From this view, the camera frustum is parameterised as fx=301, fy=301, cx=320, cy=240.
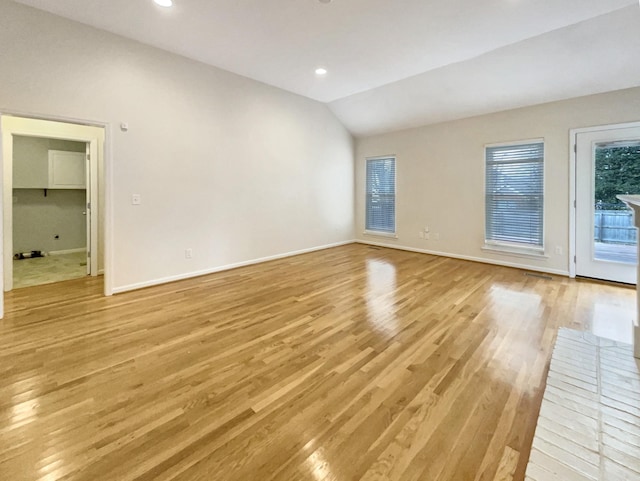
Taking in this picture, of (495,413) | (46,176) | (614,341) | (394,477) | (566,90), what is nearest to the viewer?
(394,477)

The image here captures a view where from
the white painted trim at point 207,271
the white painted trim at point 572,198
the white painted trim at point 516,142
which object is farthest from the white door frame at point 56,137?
the white painted trim at point 572,198

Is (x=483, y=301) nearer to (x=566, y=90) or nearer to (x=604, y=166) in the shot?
(x=604, y=166)

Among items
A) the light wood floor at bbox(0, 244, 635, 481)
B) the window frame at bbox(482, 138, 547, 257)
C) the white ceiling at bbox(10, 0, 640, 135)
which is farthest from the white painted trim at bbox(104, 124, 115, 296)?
the window frame at bbox(482, 138, 547, 257)

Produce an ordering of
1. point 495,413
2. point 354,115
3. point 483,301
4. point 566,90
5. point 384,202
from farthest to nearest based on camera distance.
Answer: point 384,202 → point 354,115 → point 566,90 → point 483,301 → point 495,413

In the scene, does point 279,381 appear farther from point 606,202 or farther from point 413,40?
point 606,202

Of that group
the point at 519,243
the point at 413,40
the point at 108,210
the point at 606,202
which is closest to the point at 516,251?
the point at 519,243

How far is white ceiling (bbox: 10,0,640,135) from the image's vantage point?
3020 mm

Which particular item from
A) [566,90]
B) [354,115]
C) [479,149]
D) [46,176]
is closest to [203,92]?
[354,115]

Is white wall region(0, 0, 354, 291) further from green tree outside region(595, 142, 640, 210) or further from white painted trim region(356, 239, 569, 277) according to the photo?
green tree outside region(595, 142, 640, 210)

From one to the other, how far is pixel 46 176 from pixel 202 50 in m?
4.48

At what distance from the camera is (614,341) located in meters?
2.51

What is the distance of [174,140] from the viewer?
4.19 metres

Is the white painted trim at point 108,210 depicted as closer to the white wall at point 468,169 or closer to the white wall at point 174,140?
the white wall at point 174,140

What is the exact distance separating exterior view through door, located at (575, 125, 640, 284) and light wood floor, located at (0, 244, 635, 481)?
19.1 inches
